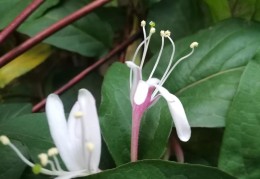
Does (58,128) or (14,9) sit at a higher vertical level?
(14,9)

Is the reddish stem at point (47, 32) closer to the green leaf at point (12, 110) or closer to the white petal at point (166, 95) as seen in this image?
the green leaf at point (12, 110)

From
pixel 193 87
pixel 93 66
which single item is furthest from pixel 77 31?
pixel 193 87

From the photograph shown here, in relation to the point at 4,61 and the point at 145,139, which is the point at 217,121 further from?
the point at 4,61

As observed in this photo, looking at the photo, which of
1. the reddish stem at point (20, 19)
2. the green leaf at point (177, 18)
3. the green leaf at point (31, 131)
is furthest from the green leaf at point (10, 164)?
the green leaf at point (177, 18)

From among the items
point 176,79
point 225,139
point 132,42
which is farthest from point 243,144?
point 132,42

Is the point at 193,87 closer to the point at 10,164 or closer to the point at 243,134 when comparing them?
the point at 243,134

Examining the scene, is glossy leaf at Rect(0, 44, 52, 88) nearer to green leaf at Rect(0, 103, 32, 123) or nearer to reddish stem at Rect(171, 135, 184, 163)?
green leaf at Rect(0, 103, 32, 123)
